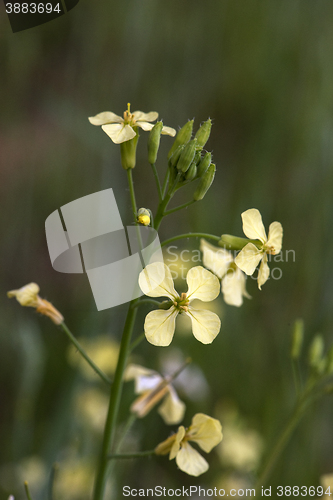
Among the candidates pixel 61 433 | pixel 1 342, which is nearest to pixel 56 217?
pixel 61 433

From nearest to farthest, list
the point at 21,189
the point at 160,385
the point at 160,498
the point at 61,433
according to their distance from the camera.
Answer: the point at 160,385
the point at 61,433
the point at 160,498
the point at 21,189

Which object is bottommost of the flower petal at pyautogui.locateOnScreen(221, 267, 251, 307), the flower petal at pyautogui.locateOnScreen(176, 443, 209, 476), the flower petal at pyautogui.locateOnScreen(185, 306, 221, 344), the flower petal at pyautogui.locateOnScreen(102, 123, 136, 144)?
the flower petal at pyautogui.locateOnScreen(176, 443, 209, 476)

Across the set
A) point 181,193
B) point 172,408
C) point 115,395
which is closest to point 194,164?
point 115,395

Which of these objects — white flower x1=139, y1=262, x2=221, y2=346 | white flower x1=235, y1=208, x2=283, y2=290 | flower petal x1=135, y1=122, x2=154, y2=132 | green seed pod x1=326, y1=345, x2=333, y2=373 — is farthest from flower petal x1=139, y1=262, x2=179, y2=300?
green seed pod x1=326, y1=345, x2=333, y2=373

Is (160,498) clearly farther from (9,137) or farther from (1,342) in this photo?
(9,137)

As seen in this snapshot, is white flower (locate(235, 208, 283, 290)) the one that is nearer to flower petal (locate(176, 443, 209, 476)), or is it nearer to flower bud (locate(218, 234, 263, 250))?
flower bud (locate(218, 234, 263, 250))
